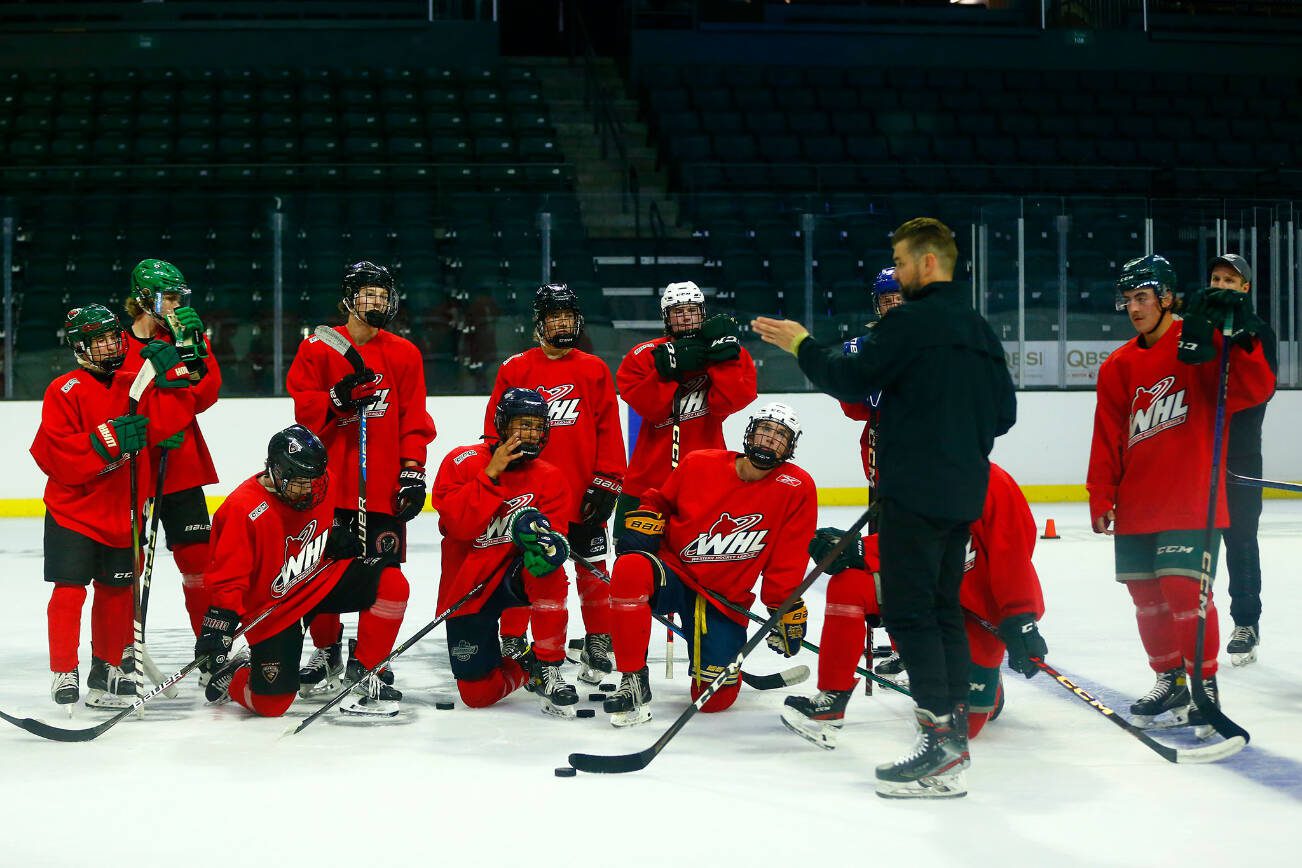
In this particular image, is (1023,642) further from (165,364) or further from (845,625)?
(165,364)

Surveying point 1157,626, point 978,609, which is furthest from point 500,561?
point 1157,626

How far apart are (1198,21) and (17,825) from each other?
52.9 feet

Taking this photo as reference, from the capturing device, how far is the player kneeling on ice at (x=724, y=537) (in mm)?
4195

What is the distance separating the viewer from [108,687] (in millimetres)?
Result: 4332

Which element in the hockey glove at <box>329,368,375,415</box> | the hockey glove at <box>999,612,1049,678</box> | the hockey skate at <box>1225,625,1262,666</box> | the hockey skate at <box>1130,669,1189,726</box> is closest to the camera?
the hockey glove at <box>999,612,1049,678</box>

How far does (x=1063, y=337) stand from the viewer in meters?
10.3

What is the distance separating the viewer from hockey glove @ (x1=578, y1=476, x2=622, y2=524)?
478 cm

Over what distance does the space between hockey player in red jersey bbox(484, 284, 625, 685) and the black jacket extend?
1.57 meters

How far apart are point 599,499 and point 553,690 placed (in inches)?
30.0

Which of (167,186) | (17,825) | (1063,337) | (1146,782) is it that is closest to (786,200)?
(1063,337)

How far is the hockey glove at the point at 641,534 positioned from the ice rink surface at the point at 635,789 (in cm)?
49

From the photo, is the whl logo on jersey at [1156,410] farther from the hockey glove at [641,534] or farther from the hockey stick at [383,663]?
the hockey stick at [383,663]

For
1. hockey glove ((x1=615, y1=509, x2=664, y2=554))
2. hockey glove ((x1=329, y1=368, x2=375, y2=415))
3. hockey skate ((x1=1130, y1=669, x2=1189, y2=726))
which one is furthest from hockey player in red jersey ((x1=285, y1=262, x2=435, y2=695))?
hockey skate ((x1=1130, y1=669, x2=1189, y2=726))

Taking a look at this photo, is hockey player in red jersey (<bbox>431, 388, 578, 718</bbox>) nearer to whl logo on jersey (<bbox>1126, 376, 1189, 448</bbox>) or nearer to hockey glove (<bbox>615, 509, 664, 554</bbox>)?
hockey glove (<bbox>615, 509, 664, 554</bbox>)
